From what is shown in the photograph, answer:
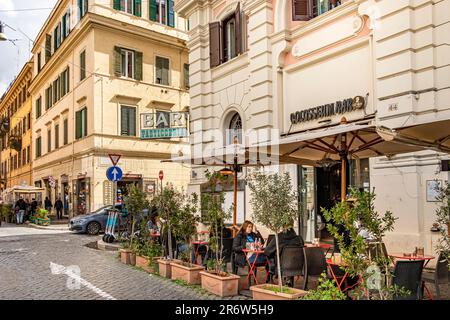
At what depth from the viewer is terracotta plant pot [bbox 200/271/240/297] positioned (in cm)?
771

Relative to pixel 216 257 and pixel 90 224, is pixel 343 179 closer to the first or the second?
pixel 216 257

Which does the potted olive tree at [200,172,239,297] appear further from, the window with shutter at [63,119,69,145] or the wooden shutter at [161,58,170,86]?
the window with shutter at [63,119,69,145]

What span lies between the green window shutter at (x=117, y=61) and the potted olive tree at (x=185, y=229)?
18.8m

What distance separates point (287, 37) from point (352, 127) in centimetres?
756

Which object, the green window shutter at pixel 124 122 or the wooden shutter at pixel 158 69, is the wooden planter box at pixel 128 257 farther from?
the wooden shutter at pixel 158 69

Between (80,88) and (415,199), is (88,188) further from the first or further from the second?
(415,199)

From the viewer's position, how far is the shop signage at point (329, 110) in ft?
39.0

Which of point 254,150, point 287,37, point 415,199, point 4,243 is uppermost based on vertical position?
point 287,37

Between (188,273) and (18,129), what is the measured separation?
4508 cm

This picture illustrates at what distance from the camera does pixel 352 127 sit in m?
7.34

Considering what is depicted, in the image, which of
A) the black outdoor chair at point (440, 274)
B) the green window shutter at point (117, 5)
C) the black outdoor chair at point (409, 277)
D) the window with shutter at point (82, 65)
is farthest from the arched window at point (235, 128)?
the green window shutter at point (117, 5)

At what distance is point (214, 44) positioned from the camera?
17266 millimetres

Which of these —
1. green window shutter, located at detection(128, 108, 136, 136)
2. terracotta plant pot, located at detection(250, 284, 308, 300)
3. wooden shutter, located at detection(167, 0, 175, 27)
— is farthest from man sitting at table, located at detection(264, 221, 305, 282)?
wooden shutter, located at detection(167, 0, 175, 27)
